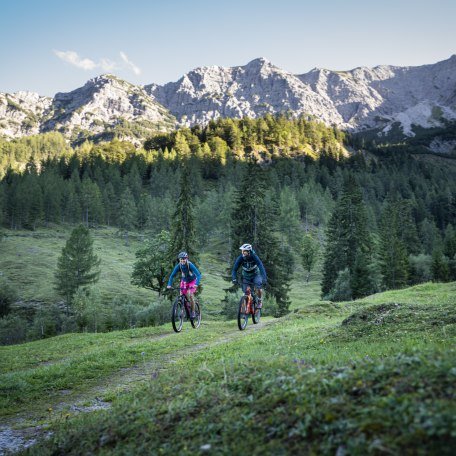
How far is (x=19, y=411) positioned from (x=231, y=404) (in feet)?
25.6

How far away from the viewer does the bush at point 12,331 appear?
48094 millimetres

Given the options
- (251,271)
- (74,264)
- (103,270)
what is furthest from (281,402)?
(103,270)

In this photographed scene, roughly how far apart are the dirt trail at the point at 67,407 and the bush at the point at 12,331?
42799 millimetres

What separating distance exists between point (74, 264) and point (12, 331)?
14.3m

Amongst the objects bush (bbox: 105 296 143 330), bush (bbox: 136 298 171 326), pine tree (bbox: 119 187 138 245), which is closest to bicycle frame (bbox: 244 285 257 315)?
bush (bbox: 136 298 171 326)

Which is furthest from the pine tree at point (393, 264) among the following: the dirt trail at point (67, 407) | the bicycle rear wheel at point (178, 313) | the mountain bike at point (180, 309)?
the dirt trail at point (67, 407)

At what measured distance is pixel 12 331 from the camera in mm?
48719

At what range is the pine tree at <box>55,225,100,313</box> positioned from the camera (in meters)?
59.4

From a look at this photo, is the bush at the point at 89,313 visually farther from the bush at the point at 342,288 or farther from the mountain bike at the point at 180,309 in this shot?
the bush at the point at 342,288

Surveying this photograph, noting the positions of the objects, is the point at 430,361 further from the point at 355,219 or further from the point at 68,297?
the point at 68,297

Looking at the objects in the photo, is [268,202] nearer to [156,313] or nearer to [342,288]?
[342,288]

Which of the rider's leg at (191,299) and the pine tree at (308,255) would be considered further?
the pine tree at (308,255)

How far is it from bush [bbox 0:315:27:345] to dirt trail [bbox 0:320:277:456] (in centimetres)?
4280

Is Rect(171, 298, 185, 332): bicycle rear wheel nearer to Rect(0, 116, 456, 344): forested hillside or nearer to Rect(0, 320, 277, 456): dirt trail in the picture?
Rect(0, 320, 277, 456): dirt trail
